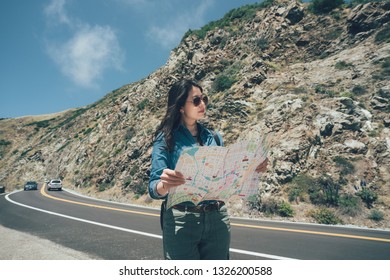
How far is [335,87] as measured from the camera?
18.4 m

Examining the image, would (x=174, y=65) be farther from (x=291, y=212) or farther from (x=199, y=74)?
(x=291, y=212)

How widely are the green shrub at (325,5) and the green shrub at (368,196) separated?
2178cm

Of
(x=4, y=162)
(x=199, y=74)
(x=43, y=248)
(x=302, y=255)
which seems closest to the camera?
(x=302, y=255)

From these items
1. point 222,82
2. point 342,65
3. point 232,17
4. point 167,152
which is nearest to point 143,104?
point 222,82

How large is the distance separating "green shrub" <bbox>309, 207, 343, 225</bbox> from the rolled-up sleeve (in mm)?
10427

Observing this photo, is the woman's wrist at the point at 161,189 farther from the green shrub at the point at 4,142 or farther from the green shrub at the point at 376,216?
the green shrub at the point at 4,142

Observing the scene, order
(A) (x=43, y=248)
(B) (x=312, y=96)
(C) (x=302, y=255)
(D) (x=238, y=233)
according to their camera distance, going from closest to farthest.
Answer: (C) (x=302, y=255)
(A) (x=43, y=248)
(D) (x=238, y=233)
(B) (x=312, y=96)

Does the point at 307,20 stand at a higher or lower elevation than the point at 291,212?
higher

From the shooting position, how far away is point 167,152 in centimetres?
196

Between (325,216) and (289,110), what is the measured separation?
852 cm

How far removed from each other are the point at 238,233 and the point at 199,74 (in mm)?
23466

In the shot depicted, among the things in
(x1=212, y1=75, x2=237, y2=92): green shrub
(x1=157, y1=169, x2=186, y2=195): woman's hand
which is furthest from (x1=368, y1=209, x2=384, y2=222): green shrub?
(x1=212, y1=75, x2=237, y2=92): green shrub

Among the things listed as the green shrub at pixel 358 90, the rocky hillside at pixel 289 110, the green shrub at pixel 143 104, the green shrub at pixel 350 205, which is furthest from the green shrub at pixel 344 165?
the green shrub at pixel 143 104

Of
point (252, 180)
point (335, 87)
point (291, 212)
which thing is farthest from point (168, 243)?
point (335, 87)
